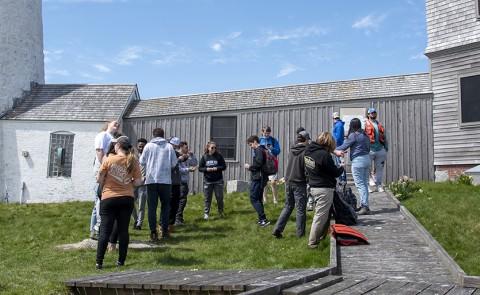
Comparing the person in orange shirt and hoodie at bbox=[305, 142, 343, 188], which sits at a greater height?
hoodie at bbox=[305, 142, 343, 188]

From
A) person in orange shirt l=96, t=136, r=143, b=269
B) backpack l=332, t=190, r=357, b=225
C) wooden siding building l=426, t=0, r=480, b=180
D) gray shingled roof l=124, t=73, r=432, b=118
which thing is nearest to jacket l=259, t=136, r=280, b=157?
backpack l=332, t=190, r=357, b=225

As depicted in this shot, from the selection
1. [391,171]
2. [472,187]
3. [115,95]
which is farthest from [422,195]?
[115,95]

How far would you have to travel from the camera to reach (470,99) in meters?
18.0

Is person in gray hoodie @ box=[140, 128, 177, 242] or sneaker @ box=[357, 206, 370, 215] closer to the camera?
person in gray hoodie @ box=[140, 128, 177, 242]

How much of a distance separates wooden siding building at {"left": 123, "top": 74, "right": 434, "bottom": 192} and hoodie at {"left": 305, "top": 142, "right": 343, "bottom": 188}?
1095cm

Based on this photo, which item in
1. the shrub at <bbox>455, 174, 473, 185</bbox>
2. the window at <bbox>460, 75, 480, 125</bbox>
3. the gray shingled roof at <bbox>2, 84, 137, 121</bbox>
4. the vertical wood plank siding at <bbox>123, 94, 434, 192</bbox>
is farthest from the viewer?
the gray shingled roof at <bbox>2, 84, 137, 121</bbox>

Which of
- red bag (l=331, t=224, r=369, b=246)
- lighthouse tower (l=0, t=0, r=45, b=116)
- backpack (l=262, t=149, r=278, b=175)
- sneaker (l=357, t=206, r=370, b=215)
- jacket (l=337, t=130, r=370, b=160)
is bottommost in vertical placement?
red bag (l=331, t=224, r=369, b=246)

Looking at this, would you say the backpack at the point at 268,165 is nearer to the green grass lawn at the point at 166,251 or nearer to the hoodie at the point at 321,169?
the green grass lawn at the point at 166,251

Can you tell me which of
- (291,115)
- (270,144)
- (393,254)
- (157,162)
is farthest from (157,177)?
(291,115)

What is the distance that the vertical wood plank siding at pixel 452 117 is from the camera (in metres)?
17.8

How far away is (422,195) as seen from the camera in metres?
13.0

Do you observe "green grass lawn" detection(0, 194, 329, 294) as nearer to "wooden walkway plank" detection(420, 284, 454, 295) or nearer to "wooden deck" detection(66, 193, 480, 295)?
"wooden deck" detection(66, 193, 480, 295)

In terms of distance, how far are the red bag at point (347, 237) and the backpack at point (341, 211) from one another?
0.79 meters

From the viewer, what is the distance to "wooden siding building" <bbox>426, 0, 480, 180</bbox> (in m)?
17.8
